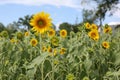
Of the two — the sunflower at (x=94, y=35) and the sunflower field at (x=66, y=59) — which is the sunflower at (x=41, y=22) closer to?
the sunflower field at (x=66, y=59)

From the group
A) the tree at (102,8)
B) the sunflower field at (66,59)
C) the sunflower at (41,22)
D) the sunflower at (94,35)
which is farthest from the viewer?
the tree at (102,8)

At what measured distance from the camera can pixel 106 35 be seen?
5.41 metres

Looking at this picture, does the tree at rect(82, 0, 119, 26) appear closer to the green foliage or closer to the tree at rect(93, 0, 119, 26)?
the tree at rect(93, 0, 119, 26)

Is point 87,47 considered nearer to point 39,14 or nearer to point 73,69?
point 73,69

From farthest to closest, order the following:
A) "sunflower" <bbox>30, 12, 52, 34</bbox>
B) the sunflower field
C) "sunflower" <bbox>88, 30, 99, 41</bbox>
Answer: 1. "sunflower" <bbox>88, 30, 99, 41</bbox>
2. the sunflower field
3. "sunflower" <bbox>30, 12, 52, 34</bbox>

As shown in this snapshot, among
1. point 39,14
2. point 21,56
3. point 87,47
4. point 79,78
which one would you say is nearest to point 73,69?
point 79,78

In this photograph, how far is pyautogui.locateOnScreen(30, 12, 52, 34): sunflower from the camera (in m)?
2.97

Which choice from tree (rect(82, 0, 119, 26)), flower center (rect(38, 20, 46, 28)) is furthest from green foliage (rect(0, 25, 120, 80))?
tree (rect(82, 0, 119, 26))

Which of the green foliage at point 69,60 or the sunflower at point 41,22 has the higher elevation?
the sunflower at point 41,22

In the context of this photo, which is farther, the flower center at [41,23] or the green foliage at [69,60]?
the green foliage at [69,60]

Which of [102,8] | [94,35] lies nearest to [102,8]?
[102,8]

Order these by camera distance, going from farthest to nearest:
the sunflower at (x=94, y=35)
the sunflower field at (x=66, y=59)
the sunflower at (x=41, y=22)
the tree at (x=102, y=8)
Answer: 1. the tree at (x=102, y=8)
2. the sunflower at (x=94, y=35)
3. the sunflower field at (x=66, y=59)
4. the sunflower at (x=41, y=22)

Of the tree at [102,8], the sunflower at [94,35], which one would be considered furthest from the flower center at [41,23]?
the tree at [102,8]

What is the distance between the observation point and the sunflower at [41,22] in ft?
9.75
